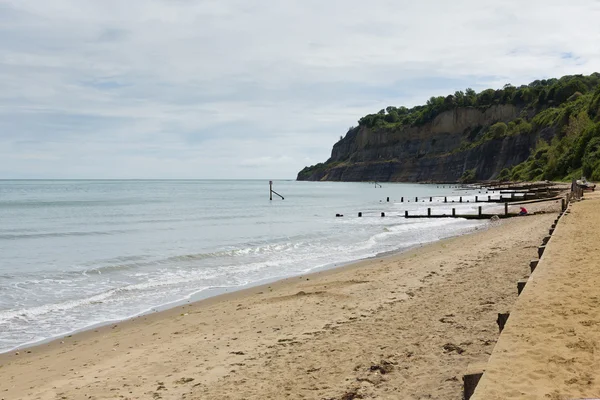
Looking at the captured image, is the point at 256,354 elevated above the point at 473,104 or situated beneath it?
situated beneath

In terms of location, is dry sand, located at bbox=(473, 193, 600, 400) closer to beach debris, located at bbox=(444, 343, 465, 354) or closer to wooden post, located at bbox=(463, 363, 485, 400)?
wooden post, located at bbox=(463, 363, 485, 400)

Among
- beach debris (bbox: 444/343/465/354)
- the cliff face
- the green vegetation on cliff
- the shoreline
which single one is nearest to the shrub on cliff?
the green vegetation on cliff

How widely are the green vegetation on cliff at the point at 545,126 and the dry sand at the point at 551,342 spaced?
5613 cm

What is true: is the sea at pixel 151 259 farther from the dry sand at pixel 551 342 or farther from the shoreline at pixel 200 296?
the dry sand at pixel 551 342

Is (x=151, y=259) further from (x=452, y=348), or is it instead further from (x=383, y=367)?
(x=452, y=348)

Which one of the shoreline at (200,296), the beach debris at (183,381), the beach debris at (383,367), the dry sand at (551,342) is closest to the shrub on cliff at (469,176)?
the shoreline at (200,296)

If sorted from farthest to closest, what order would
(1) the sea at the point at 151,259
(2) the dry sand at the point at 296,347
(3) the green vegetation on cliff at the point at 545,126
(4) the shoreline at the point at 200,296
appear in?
(3) the green vegetation on cliff at the point at 545,126
(1) the sea at the point at 151,259
(4) the shoreline at the point at 200,296
(2) the dry sand at the point at 296,347

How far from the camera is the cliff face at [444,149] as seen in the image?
424 feet

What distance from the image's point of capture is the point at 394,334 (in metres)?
8.19

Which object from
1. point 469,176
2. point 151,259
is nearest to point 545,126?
point 469,176

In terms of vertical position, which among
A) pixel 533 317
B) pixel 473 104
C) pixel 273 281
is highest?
pixel 473 104

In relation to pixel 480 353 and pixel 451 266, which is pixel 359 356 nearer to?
pixel 480 353

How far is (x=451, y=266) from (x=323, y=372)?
8938 mm

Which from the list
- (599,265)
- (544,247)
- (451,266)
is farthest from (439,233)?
(599,265)
